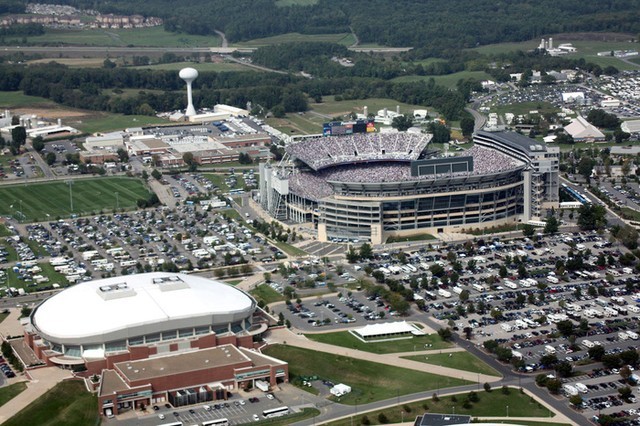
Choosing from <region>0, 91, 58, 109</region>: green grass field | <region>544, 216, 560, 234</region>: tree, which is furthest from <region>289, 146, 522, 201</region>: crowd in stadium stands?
<region>0, 91, 58, 109</region>: green grass field

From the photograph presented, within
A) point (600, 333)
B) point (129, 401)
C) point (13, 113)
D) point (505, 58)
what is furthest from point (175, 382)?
point (505, 58)

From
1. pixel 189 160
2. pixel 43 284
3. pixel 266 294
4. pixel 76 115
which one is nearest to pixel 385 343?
pixel 266 294

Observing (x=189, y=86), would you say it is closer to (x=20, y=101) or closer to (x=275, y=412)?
(x=20, y=101)

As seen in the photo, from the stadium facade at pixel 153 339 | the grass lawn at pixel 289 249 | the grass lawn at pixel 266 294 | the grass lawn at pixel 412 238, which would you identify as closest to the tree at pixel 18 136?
the grass lawn at pixel 289 249

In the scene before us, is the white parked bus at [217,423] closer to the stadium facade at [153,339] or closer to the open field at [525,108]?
the stadium facade at [153,339]

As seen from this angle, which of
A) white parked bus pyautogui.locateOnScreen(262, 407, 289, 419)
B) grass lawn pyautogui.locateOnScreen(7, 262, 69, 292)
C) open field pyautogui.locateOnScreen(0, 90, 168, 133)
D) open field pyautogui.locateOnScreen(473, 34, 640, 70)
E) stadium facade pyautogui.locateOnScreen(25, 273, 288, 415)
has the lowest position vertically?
open field pyautogui.locateOnScreen(473, 34, 640, 70)

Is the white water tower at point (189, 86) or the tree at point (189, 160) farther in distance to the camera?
the white water tower at point (189, 86)

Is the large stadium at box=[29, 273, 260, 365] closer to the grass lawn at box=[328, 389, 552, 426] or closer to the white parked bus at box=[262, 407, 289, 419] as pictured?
the white parked bus at box=[262, 407, 289, 419]
